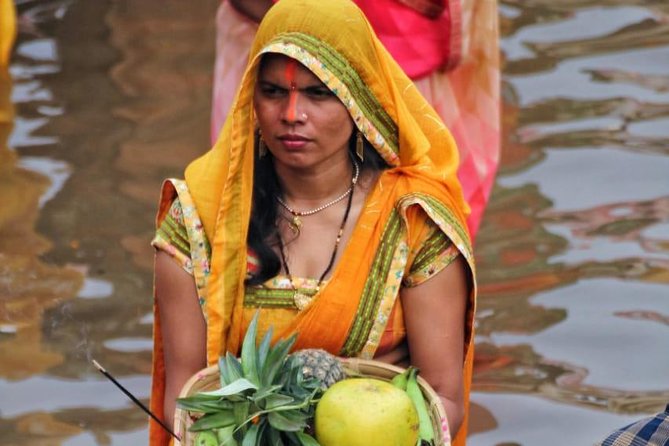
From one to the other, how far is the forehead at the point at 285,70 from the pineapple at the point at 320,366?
2.02 ft

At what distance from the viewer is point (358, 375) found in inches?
119

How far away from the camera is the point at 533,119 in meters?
7.46

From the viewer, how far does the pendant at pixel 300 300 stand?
3.22m

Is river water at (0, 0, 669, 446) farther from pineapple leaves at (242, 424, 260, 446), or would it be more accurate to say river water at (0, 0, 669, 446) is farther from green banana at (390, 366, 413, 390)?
pineapple leaves at (242, 424, 260, 446)

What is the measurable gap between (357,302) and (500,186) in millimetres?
3571

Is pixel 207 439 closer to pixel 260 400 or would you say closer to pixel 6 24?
pixel 260 400

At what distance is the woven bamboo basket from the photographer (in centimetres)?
294

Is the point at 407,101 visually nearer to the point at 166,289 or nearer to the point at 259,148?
the point at 259,148

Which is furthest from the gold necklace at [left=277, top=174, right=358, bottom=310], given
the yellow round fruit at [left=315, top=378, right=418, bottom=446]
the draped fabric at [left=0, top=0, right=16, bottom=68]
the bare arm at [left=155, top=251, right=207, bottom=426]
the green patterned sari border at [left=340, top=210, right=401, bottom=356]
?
the draped fabric at [left=0, top=0, right=16, bottom=68]

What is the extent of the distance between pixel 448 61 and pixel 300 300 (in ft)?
5.43

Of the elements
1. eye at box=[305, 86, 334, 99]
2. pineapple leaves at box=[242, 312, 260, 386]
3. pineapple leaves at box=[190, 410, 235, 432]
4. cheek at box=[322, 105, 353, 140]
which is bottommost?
pineapple leaves at box=[190, 410, 235, 432]

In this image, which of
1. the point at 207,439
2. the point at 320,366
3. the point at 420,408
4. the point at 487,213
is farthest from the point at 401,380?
the point at 487,213

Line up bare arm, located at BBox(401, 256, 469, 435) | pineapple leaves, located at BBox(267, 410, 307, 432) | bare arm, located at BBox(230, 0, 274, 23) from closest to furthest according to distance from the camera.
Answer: pineapple leaves, located at BBox(267, 410, 307, 432)
bare arm, located at BBox(401, 256, 469, 435)
bare arm, located at BBox(230, 0, 274, 23)

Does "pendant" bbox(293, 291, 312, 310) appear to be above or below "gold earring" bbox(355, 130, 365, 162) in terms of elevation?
below
